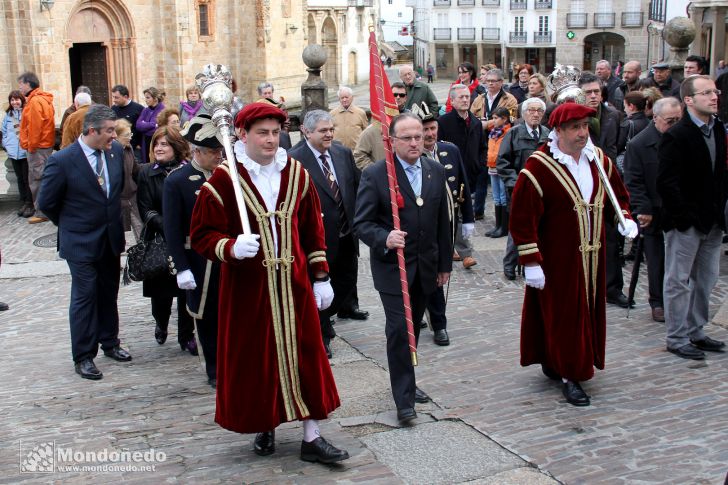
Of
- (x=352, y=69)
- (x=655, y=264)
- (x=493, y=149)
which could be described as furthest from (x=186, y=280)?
(x=352, y=69)

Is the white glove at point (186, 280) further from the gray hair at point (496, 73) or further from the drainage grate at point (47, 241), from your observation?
the gray hair at point (496, 73)

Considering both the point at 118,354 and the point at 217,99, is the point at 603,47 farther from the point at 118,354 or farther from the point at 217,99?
the point at 217,99

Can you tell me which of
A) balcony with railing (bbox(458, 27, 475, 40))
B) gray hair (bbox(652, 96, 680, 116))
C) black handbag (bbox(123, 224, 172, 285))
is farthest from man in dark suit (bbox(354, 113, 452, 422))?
balcony with railing (bbox(458, 27, 475, 40))

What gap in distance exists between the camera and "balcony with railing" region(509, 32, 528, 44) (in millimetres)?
72188

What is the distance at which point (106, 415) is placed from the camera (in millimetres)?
6688

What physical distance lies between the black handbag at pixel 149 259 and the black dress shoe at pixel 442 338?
8.06ft

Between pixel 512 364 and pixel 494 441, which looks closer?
pixel 494 441

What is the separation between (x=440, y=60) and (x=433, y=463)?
7620 centimetres

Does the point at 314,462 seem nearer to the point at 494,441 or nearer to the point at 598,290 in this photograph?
the point at 494,441

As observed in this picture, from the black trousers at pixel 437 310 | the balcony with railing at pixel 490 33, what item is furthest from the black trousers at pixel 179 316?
the balcony with railing at pixel 490 33

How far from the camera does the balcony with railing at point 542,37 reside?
70562mm

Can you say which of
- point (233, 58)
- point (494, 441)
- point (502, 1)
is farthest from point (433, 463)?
point (502, 1)

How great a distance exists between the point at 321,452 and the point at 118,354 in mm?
3114

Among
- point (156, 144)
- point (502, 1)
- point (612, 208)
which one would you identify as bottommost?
point (612, 208)
